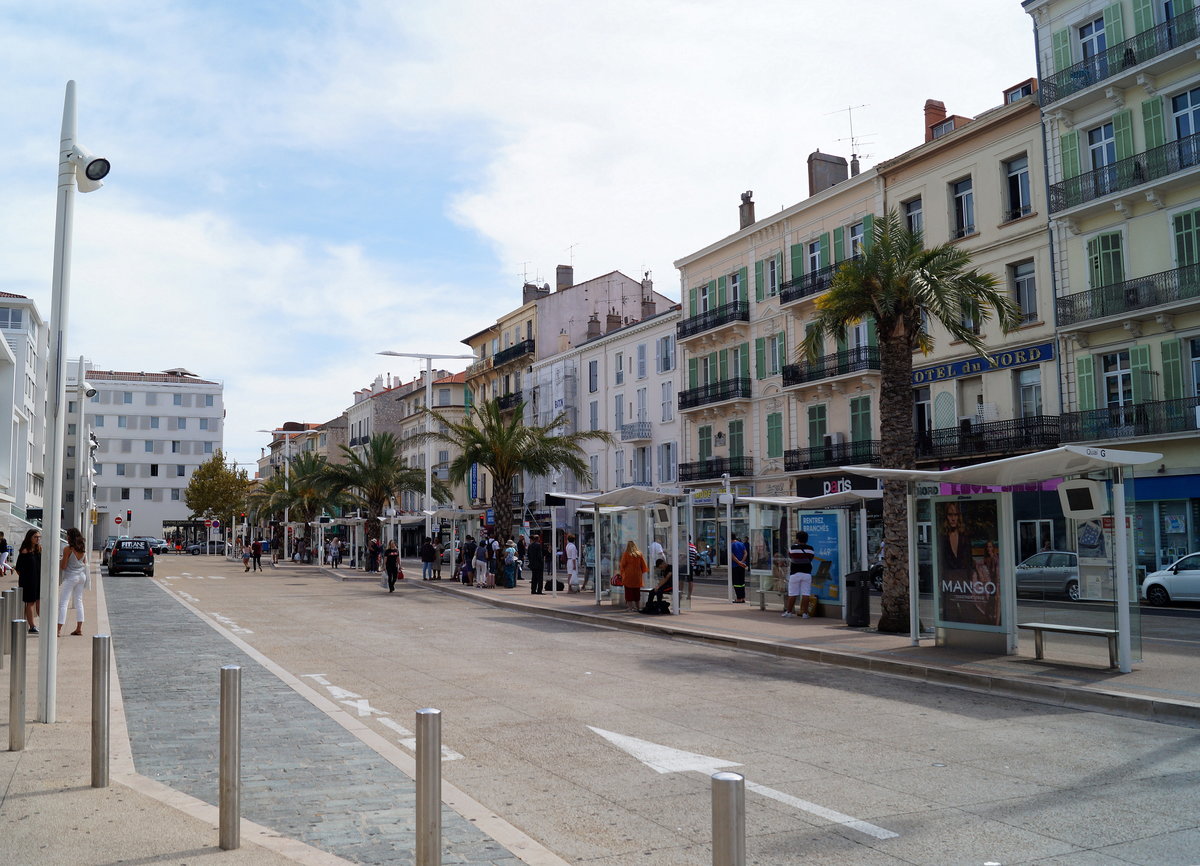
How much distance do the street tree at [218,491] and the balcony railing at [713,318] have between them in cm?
5545

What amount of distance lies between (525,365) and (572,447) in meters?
30.6

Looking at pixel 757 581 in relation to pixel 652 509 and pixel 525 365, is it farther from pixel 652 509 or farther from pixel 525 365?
pixel 525 365

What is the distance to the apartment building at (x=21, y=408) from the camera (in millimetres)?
53250

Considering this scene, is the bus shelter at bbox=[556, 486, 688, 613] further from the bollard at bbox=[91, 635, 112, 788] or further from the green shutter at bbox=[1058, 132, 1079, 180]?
the green shutter at bbox=[1058, 132, 1079, 180]

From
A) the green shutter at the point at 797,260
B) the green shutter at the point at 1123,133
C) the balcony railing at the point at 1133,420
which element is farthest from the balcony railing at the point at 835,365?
the green shutter at the point at 1123,133

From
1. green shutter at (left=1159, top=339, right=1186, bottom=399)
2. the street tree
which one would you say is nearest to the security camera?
green shutter at (left=1159, top=339, right=1186, bottom=399)

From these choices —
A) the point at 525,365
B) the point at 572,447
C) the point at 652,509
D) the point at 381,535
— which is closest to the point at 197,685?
the point at 652,509

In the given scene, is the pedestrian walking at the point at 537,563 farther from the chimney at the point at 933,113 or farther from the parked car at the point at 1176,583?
the chimney at the point at 933,113

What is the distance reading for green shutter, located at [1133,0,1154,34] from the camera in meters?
30.2

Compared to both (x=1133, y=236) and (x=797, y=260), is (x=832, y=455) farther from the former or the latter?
(x=1133, y=236)

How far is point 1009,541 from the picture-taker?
44.6ft

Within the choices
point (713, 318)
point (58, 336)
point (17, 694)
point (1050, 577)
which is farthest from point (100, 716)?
point (713, 318)

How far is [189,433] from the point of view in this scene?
11756cm

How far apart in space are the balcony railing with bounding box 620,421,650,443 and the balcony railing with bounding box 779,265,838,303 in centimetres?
1264
